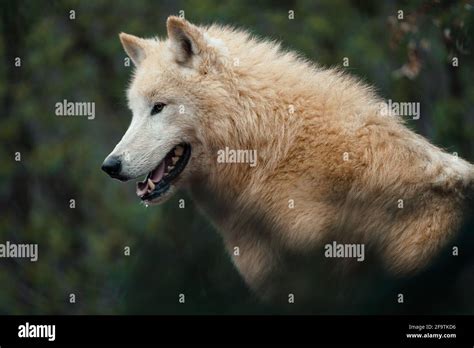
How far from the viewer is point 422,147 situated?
17.2ft

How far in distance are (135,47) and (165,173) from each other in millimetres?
890

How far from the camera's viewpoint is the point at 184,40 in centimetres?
584

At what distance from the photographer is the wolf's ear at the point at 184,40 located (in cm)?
577

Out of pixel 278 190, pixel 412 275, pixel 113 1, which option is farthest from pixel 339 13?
pixel 412 275

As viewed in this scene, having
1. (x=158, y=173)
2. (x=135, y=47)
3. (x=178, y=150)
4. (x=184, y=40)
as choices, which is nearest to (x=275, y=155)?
(x=178, y=150)

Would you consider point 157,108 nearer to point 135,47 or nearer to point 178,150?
point 178,150

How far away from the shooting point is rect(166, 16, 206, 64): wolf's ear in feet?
18.9

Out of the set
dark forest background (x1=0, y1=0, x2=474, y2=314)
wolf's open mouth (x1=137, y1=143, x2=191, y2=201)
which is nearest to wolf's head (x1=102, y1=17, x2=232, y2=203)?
wolf's open mouth (x1=137, y1=143, x2=191, y2=201)

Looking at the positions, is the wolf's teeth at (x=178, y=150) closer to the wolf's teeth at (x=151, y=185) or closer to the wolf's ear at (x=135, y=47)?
the wolf's teeth at (x=151, y=185)

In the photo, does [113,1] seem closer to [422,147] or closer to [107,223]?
[107,223]

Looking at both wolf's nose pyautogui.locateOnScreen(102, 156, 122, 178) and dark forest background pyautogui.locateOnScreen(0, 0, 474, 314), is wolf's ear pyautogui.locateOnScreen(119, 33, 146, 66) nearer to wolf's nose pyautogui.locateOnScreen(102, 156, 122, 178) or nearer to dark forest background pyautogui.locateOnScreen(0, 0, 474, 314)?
wolf's nose pyautogui.locateOnScreen(102, 156, 122, 178)

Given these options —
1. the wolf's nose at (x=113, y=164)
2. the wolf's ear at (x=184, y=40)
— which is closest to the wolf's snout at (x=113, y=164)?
the wolf's nose at (x=113, y=164)

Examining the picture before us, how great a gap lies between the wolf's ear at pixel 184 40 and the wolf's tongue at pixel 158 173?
0.64 m

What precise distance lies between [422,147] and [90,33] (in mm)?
9355
